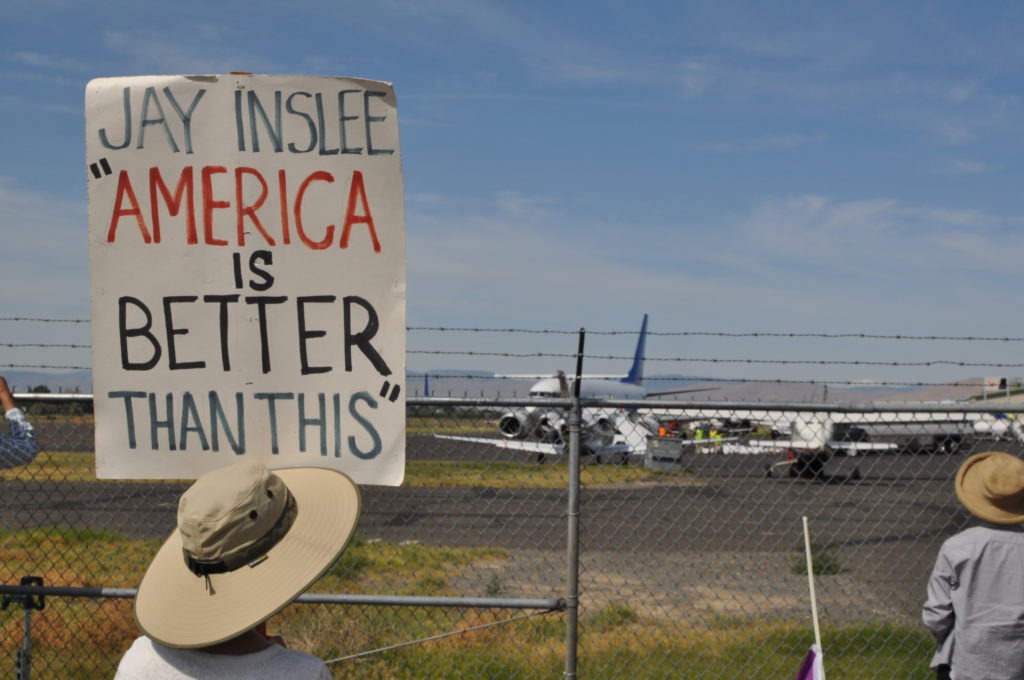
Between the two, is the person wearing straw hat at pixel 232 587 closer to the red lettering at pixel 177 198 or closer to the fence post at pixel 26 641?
the red lettering at pixel 177 198

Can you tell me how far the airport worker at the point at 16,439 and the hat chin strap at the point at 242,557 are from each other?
2525 millimetres

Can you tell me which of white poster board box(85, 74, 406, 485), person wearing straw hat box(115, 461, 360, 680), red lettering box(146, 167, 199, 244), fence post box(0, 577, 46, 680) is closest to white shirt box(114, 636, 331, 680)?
person wearing straw hat box(115, 461, 360, 680)

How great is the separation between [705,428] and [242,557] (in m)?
30.2

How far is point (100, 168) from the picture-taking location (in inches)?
149

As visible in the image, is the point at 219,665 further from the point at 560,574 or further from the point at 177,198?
the point at 560,574

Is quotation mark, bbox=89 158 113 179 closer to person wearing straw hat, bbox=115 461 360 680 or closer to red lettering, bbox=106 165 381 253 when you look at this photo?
red lettering, bbox=106 165 381 253

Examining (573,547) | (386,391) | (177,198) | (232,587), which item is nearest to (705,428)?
(573,547)

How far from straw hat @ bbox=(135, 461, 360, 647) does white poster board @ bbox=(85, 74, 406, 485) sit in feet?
4.82

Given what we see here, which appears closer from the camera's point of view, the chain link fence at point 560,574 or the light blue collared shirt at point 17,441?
the light blue collared shirt at point 17,441

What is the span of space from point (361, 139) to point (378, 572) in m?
8.24

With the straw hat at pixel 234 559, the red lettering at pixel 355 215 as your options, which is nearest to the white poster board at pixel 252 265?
the red lettering at pixel 355 215

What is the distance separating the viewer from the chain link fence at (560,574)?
562cm

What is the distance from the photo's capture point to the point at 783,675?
6500 millimetres

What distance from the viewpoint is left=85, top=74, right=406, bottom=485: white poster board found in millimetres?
3742
